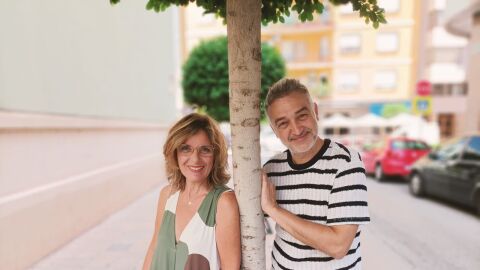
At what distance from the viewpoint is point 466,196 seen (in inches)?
273

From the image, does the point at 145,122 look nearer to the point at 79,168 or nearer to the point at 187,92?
the point at 187,92

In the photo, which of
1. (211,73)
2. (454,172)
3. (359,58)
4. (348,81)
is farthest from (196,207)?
(359,58)

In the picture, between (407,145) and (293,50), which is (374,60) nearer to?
(293,50)

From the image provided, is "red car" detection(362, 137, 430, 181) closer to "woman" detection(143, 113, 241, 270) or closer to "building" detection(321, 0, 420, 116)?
"woman" detection(143, 113, 241, 270)

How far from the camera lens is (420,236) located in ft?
19.1

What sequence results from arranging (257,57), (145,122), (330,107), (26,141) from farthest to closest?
(330,107)
(145,122)
(26,141)
(257,57)

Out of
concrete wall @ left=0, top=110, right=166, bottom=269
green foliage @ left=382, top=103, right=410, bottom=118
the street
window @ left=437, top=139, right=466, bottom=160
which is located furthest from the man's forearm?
green foliage @ left=382, top=103, right=410, bottom=118

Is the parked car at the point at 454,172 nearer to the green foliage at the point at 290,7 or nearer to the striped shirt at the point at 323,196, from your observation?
the green foliage at the point at 290,7

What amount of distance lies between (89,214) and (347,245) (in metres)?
5.75

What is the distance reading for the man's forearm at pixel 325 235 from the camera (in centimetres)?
150

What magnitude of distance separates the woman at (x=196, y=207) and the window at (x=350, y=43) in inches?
1149

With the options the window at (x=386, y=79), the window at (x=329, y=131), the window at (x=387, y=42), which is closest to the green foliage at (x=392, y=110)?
the window at (x=386, y=79)

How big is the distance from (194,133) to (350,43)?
29.4m

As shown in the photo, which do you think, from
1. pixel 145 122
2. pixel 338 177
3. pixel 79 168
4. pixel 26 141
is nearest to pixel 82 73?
pixel 79 168
